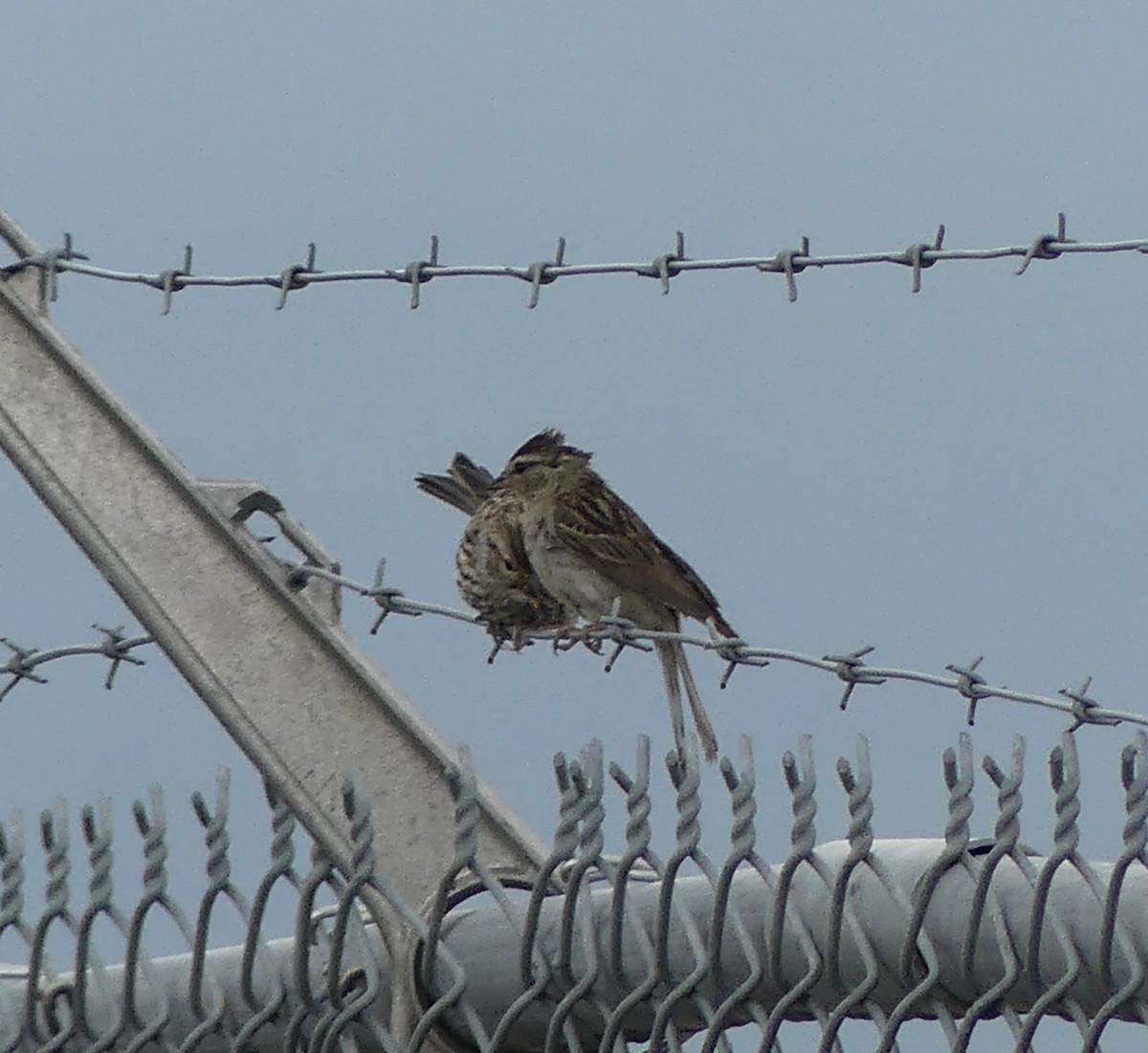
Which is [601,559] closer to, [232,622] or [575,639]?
[575,639]

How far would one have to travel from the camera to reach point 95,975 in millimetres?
3893

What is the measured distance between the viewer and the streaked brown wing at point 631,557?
718 centimetres

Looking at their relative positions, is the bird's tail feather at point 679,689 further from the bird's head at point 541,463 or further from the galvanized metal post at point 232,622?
the galvanized metal post at point 232,622

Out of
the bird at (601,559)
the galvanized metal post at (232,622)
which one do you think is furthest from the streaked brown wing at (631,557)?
the galvanized metal post at (232,622)

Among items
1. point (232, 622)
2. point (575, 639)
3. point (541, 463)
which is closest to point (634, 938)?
point (232, 622)

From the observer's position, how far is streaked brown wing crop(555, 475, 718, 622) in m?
7.18

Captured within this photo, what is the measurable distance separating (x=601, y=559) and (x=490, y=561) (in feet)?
0.99

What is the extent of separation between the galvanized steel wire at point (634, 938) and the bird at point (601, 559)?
327 centimetres

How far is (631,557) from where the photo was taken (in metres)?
7.29

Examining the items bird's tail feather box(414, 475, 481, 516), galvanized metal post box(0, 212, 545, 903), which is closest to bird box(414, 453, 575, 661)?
bird's tail feather box(414, 475, 481, 516)

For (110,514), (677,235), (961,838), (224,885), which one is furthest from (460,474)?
(961,838)

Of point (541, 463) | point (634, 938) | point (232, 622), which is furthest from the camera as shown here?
point (541, 463)

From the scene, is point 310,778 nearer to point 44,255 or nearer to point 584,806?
point 584,806

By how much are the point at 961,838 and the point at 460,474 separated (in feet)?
14.4
